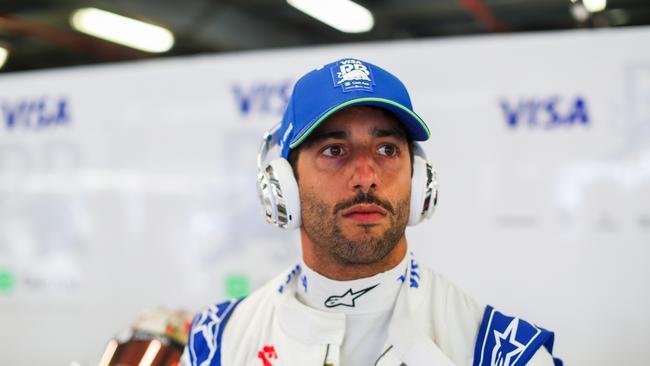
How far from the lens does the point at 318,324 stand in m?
1.21

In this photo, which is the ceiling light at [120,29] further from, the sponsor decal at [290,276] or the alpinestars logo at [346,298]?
the alpinestars logo at [346,298]

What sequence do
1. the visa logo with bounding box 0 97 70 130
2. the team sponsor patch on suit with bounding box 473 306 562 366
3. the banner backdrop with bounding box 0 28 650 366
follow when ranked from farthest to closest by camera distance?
the visa logo with bounding box 0 97 70 130, the banner backdrop with bounding box 0 28 650 366, the team sponsor patch on suit with bounding box 473 306 562 366

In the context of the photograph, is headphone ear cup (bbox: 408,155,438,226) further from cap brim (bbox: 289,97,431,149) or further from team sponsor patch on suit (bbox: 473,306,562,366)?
team sponsor patch on suit (bbox: 473,306,562,366)

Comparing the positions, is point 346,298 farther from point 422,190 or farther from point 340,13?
point 340,13

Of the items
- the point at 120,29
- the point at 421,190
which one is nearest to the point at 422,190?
the point at 421,190

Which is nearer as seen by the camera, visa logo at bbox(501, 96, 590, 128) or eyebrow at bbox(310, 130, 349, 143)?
eyebrow at bbox(310, 130, 349, 143)

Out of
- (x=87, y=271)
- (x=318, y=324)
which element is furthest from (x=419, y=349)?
(x=87, y=271)

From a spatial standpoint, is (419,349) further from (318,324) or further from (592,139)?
(592,139)

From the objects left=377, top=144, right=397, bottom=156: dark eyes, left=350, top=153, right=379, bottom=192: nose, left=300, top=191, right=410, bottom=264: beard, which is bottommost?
left=300, top=191, right=410, bottom=264: beard

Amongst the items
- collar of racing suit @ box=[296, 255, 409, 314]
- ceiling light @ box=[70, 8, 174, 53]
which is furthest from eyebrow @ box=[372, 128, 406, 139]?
ceiling light @ box=[70, 8, 174, 53]

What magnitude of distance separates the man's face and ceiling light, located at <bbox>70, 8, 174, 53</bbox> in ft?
14.1

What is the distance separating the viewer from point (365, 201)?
113 cm

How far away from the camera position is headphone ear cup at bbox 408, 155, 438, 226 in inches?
47.9

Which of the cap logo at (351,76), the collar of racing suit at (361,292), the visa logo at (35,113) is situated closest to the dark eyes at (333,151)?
the cap logo at (351,76)
